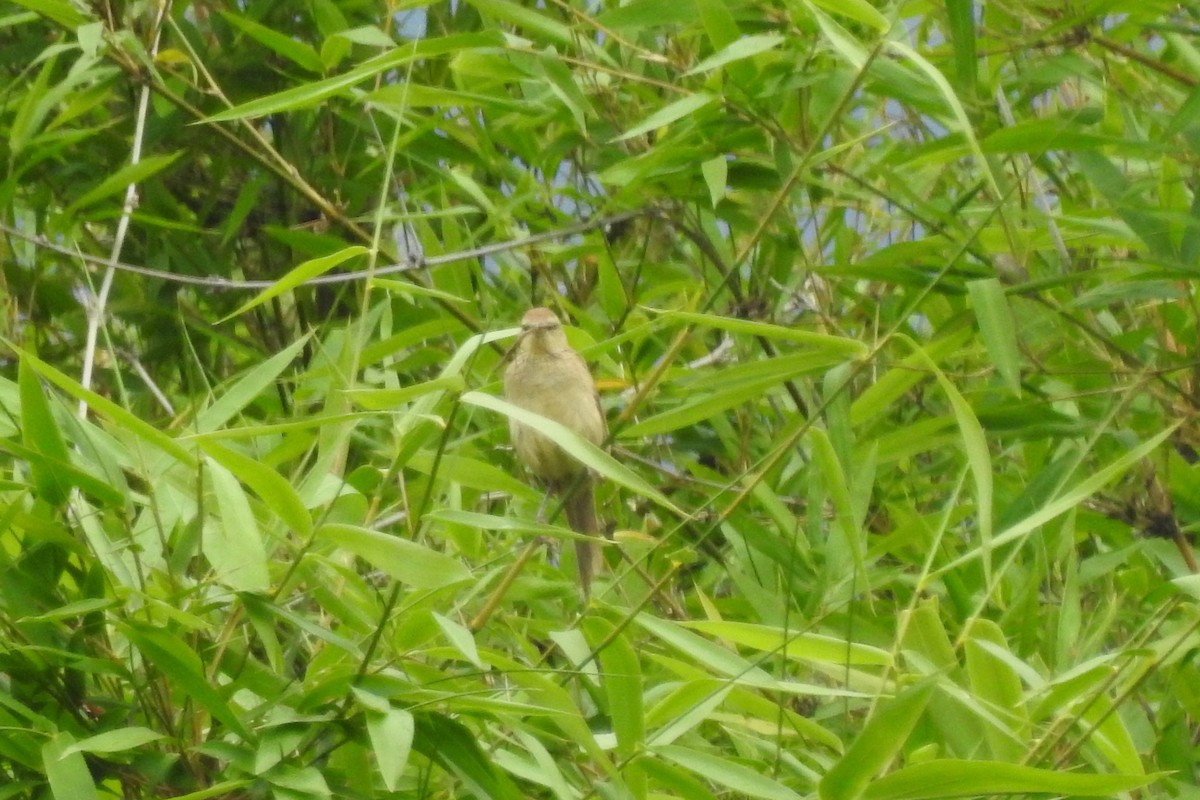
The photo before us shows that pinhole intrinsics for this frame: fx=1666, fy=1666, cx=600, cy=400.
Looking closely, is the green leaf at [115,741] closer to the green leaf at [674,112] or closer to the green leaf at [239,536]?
the green leaf at [239,536]

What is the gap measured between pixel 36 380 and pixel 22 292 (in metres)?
→ 1.66

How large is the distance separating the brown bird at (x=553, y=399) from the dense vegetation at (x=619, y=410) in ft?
0.26

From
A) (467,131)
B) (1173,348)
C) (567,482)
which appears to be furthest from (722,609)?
(467,131)

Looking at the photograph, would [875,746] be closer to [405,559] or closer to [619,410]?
[405,559]

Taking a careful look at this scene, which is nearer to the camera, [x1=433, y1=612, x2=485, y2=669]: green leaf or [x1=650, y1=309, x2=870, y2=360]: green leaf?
[x1=433, y1=612, x2=485, y2=669]: green leaf

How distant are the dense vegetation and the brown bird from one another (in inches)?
3.1

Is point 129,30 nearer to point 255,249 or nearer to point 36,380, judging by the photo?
point 255,249

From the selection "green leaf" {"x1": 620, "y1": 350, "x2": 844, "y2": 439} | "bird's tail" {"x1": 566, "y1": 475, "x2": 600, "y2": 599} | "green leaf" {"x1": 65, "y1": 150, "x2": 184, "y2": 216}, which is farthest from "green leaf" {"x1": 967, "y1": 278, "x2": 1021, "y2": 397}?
"green leaf" {"x1": 65, "y1": 150, "x2": 184, "y2": 216}

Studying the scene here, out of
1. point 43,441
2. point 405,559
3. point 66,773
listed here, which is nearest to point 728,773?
point 405,559

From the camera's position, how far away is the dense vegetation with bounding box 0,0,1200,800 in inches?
70.2

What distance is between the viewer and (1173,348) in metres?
2.66

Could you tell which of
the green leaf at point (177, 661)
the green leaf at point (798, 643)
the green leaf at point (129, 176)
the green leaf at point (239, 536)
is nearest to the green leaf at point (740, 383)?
the green leaf at point (798, 643)

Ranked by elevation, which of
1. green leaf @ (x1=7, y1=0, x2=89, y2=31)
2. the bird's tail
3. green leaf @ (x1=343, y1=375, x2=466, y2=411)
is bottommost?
the bird's tail

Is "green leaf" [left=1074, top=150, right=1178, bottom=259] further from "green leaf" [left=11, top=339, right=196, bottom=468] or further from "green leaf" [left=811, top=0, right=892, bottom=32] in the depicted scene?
"green leaf" [left=11, top=339, right=196, bottom=468]
